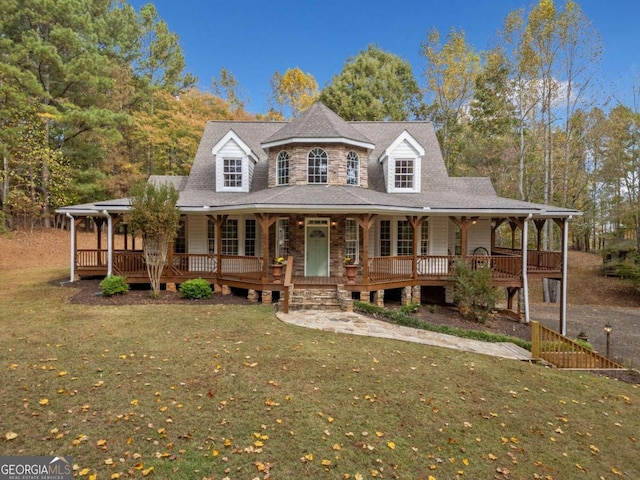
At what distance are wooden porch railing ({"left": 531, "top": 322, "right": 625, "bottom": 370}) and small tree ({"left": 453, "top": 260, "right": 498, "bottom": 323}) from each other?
10.1 ft

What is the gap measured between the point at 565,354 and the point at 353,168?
10133mm

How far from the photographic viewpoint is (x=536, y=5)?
18875 millimetres

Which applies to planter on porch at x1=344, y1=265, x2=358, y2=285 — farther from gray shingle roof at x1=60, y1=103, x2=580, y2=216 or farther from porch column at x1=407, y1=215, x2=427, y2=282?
porch column at x1=407, y1=215, x2=427, y2=282

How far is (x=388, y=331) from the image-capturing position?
30.9 feet

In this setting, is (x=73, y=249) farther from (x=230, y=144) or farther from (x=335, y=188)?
(x=335, y=188)

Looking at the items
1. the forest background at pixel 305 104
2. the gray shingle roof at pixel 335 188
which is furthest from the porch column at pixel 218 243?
the forest background at pixel 305 104

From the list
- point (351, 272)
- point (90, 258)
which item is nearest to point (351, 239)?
point (351, 272)

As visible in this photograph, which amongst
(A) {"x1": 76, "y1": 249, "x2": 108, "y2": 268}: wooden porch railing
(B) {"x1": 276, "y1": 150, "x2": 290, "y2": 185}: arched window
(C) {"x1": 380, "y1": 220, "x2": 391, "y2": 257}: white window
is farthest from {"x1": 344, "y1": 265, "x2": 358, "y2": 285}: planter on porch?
(A) {"x1": 76, "y1": 249, "x2": 108, "y2": 268}: wooden porch railing

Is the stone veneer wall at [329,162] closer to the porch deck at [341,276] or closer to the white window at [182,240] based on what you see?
the porch deck at [341,276]

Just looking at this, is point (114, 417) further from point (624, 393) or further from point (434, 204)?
point (434, 204)

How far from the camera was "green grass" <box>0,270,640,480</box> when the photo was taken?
4.08 meters

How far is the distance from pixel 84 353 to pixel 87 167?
28509 mm

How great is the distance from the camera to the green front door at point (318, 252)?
46.4 ft

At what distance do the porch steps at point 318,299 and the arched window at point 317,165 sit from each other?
5.07 metres
